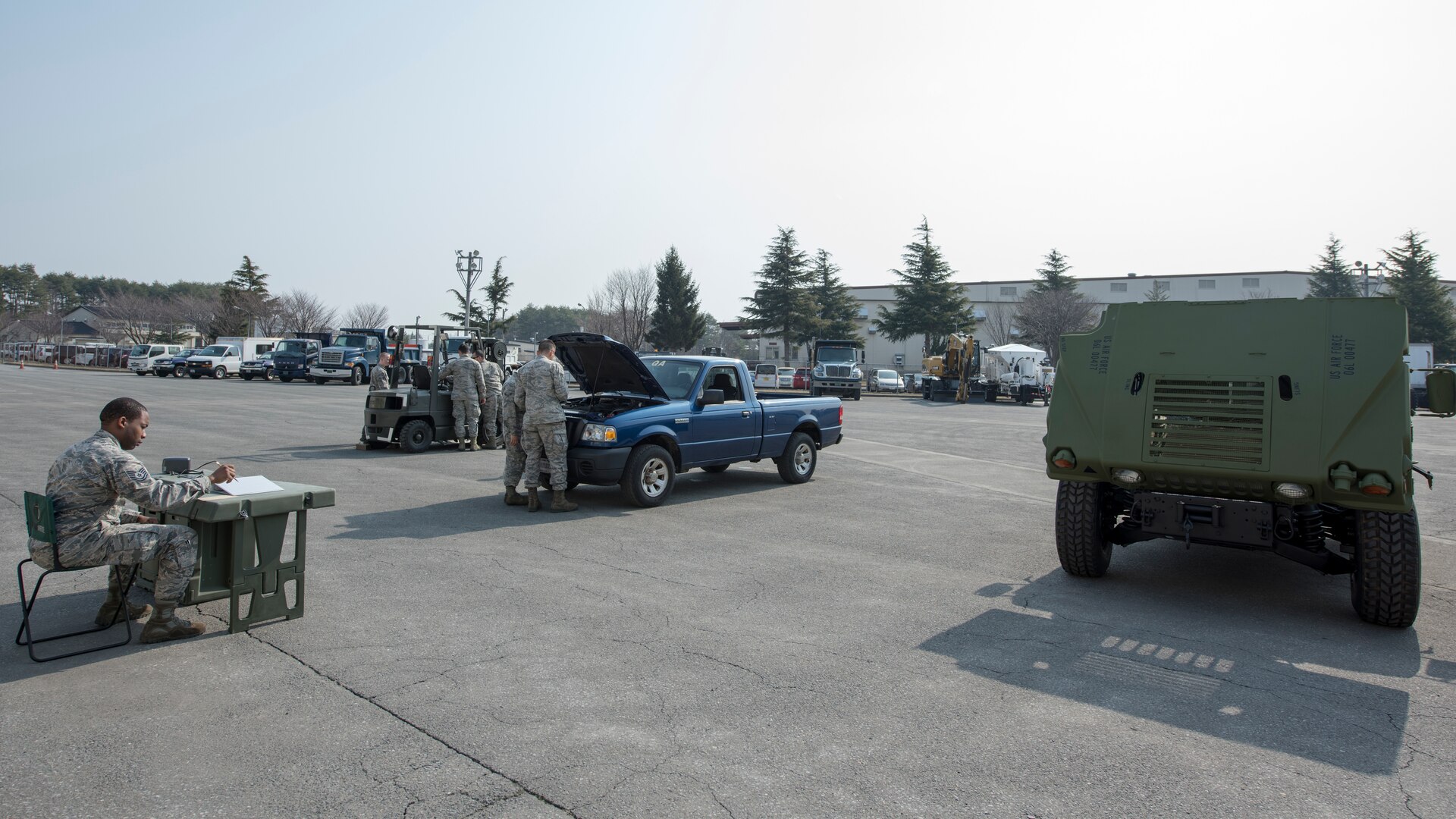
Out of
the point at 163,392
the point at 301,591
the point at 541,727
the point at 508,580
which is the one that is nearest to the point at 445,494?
the point at 508,580

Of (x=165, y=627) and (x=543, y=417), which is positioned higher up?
(x=543, y=417)

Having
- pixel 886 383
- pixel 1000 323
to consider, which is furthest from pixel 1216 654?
pixel 1000 323

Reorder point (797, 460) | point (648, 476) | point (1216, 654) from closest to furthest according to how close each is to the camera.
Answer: point (1216, 654) → point (648, 476) → point (797, 460)

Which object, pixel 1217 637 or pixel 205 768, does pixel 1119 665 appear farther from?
pixel 205 768

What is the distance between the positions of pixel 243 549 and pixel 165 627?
594 millimetres

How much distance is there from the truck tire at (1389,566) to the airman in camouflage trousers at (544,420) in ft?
22.9

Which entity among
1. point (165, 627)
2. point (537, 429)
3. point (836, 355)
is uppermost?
point (836, 355)

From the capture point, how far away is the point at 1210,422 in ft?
20.9

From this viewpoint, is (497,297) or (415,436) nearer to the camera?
(415,436)

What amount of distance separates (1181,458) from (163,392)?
3633 cm

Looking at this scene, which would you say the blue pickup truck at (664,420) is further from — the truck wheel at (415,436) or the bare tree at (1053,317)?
the bare tree at (1053,317)

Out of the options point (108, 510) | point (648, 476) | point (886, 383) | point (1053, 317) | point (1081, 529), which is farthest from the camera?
point (1053, 317)

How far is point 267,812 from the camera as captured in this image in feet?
11.1

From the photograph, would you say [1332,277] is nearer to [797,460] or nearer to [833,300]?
[833,300]
